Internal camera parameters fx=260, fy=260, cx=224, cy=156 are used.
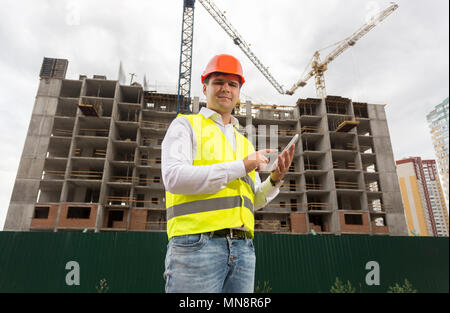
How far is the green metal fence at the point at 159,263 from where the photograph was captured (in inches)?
392

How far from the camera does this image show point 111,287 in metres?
9.82

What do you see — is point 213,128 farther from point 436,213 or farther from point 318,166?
point 436,213

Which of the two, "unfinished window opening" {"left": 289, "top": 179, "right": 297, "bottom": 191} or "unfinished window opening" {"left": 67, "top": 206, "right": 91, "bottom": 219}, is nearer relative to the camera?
"unfinished window opening" {"left": 67, "top": 206, "right": 91, "bottom": 219}

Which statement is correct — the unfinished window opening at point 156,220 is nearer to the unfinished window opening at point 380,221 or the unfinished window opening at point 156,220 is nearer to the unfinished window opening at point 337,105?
the unfinished window opening at point 380,221

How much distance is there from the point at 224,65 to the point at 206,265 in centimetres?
127

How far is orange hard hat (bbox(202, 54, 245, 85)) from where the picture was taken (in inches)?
69.4

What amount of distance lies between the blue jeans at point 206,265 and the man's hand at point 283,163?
53 cm

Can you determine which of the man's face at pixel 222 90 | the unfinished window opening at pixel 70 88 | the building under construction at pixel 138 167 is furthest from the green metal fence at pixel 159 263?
the unfinished window opening at pixel 70 88

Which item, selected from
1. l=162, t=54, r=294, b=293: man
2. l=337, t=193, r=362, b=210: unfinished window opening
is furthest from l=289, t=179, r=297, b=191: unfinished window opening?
l=162, t=54, r=294, b=293: man

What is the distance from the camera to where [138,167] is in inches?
1179

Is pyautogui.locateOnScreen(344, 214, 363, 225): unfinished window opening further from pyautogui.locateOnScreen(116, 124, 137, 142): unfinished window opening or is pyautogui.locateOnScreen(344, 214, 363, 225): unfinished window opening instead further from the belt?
the belt

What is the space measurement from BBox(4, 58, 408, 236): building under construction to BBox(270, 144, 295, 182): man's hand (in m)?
27.8

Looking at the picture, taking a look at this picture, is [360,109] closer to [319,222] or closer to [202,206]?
[319,222]

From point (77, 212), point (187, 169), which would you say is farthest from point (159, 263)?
point (77, 212)
